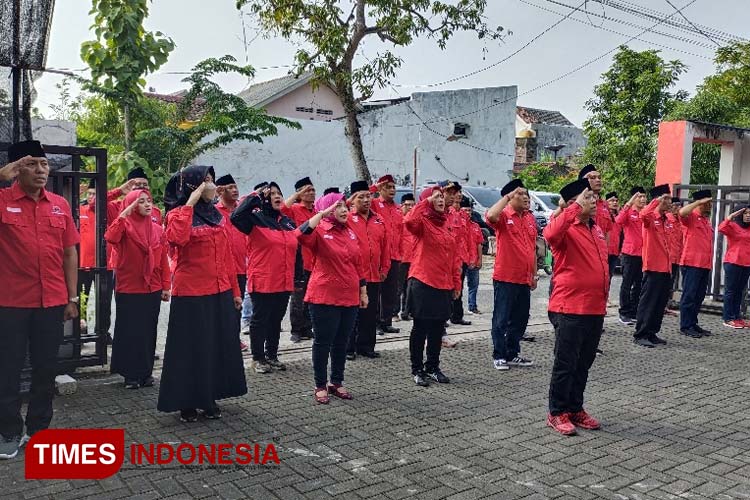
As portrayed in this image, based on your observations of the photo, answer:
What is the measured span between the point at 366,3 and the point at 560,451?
40.1ft

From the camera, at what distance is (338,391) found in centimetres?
616

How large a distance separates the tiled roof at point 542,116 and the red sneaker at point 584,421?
37972mm

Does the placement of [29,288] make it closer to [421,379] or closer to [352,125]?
[421,379]

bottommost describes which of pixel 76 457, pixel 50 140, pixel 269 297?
pixel 76 457

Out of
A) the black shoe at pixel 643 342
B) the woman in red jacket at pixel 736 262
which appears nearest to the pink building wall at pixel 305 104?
the woman in red jacket at pixel 736 262

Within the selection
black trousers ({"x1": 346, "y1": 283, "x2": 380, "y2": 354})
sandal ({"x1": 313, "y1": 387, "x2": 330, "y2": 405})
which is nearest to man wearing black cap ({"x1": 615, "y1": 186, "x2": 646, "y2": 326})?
black trousers ({"x1": 346, "y1": 283, "x2": 380, "y2": 354})

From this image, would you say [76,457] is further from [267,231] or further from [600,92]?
[600,92]

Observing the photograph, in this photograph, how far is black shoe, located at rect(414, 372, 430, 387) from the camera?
261 inches

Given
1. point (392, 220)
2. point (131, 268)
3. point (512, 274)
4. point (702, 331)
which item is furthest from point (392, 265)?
point (702, 331)

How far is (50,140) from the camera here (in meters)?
6.76

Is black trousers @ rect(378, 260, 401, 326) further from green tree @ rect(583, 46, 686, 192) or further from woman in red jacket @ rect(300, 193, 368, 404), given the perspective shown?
green tree @ rect(583, 46, 686, 192)

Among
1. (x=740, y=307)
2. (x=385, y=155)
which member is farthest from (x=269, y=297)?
(x=385, y=155)

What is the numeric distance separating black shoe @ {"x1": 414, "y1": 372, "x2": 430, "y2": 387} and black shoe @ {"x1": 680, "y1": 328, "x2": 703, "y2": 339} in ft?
15.6

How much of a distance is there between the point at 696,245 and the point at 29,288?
28.2ft
